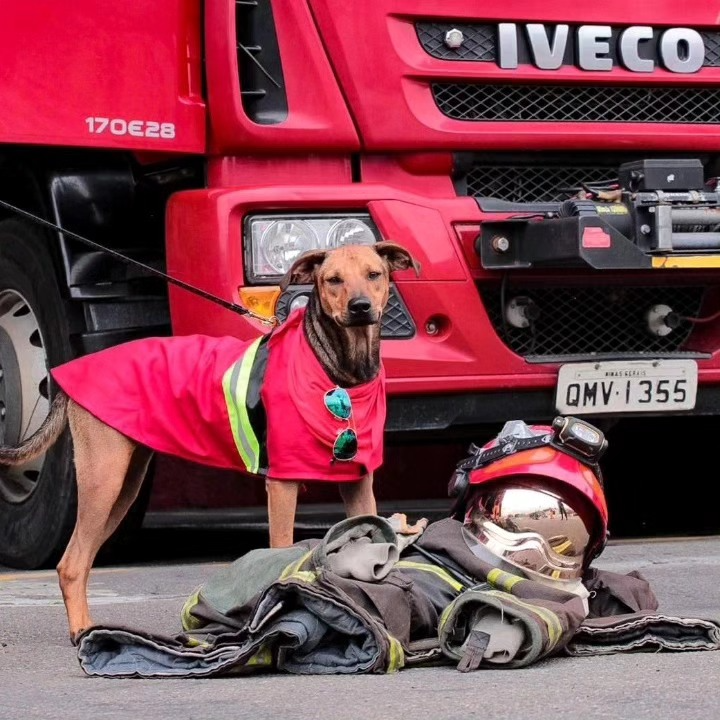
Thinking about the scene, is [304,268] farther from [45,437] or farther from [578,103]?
[578,103]

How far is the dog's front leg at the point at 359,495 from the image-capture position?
5211 mm

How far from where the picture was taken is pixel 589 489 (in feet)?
14.2

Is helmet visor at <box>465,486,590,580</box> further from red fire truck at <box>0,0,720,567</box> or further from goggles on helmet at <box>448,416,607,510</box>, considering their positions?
red fire truck at <box>0,0,720,567</box>

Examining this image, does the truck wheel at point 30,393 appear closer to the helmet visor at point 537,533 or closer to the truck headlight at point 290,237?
the truck headlight at point 290,237

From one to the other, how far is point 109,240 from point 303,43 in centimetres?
94

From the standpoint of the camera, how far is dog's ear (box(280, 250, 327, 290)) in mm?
5332

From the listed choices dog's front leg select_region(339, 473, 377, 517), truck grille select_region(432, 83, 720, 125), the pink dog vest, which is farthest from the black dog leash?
truck grille select_region(432, 83, 720, 125)

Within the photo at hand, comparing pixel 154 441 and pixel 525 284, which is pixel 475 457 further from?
pixel 525 284

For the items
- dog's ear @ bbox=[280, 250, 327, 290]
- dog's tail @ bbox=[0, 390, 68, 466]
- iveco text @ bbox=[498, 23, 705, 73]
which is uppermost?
iveco text @ bbox=[498, 23, 705, 73]

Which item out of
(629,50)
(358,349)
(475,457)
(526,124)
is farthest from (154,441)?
(629,50)

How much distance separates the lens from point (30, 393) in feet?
20.5

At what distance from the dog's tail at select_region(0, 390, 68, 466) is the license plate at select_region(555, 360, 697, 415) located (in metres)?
1.71

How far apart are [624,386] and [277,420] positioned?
1.48m

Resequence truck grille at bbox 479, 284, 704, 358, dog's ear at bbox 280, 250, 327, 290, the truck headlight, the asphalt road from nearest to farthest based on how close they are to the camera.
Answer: the asphalt road → dog's ear at bbox 280, 250, 327, 290 → the truck headlight → truck grille at bbox 479, 284, 704, 358
